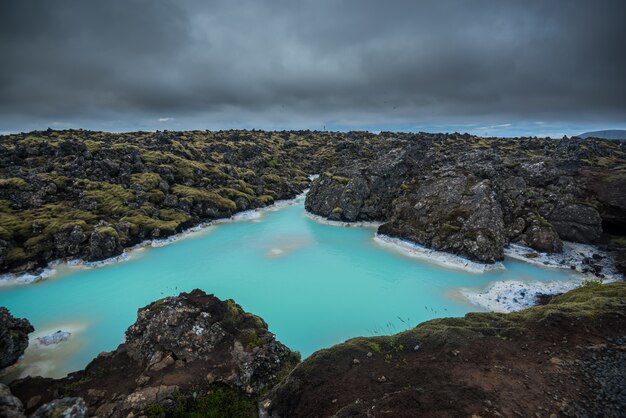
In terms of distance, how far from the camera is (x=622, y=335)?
13227 millimetres

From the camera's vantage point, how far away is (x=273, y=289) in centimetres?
3102

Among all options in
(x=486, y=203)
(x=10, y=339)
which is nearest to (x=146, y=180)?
(x=10, y=339)

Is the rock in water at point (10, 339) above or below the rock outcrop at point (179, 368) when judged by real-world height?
below

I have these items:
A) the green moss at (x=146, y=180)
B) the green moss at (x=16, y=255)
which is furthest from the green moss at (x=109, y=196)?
the green moss at (x=16, y=255)

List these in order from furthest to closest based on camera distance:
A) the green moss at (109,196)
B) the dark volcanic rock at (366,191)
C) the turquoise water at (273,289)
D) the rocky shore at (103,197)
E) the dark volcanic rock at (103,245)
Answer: the dark volcanic rock at (366,191) < the green moss at (109,196) < the rocky shore at (103,197) < the dark volcanic rock at (103,245) < the turquoise water at (273,289)

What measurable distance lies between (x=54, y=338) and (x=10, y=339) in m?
3.75

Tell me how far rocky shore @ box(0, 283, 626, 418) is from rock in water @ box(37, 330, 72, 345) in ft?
31.5

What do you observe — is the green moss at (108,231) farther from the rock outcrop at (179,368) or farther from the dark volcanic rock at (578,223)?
the dark volcanic rock at (578,223)

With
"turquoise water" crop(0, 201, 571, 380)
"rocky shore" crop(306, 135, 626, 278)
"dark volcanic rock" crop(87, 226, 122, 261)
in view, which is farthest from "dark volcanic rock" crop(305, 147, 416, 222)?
"dark volcanic rock" crop(87, 226, 122, 261)

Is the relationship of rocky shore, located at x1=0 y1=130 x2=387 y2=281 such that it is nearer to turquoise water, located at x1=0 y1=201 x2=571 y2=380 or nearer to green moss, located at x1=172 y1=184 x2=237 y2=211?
green moss, located at x1=172 y1=184 x2=237 y2=211

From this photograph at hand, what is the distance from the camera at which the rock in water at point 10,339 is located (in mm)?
19203

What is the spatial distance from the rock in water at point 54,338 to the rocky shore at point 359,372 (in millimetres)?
9615

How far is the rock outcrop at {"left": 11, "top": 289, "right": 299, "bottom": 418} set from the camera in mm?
12477

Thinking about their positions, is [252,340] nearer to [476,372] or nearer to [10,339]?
[476,372]
